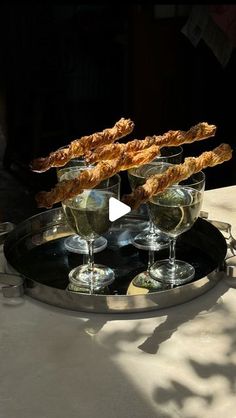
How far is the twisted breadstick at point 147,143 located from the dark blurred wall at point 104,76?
1853mm

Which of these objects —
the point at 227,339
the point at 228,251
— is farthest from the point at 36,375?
the point at 228,251

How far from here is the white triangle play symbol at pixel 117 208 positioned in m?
0.89

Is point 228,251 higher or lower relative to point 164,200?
lower

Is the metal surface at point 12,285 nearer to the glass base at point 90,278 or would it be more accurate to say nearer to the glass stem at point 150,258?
the glass base at point 90,278

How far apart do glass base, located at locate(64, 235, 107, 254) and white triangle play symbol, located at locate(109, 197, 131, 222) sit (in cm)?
20

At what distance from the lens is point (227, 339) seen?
33.7 inches

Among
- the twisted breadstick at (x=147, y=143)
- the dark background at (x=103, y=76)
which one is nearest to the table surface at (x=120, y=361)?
the twisted breadstick at (x=147, y=143)

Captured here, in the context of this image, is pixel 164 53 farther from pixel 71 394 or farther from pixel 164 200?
pixel 71 394

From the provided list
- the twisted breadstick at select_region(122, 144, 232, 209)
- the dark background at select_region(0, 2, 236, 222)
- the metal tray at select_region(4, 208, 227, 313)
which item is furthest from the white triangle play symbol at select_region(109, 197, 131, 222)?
the dark background at select_region(0, 2, 236, 222)

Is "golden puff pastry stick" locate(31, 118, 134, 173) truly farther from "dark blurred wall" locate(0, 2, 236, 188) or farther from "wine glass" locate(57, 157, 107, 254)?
"dark blurred wall" locate(0, 2, 236, 188)

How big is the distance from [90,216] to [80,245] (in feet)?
0.67

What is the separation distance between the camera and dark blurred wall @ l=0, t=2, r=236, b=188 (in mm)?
2773

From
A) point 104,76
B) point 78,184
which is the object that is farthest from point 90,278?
point 104,76

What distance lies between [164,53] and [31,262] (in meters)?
2.00
